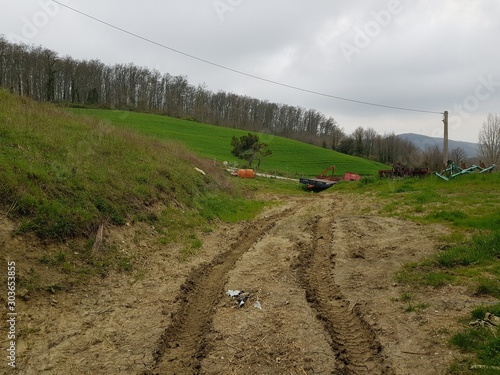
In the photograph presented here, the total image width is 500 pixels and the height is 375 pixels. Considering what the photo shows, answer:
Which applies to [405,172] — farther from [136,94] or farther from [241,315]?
[136,94]

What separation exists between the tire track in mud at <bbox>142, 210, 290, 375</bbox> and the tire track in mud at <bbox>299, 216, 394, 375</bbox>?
1.56m

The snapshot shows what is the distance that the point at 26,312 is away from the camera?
488 cm

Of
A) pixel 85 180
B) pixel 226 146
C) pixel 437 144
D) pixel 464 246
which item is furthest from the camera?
pixel 437 144

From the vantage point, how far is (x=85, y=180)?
8508 mm

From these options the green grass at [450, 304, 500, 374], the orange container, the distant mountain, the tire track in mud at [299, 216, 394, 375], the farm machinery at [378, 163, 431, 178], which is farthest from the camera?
the distant mountain

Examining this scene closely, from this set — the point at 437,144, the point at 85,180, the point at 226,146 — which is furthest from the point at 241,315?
the point at 437,144

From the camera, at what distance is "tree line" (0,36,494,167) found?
202 feet

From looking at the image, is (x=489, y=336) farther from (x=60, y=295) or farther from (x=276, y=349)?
(x=60, y=295)

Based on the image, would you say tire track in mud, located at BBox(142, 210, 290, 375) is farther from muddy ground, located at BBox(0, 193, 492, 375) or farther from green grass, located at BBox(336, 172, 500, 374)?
green grass, located at BBox(336, 172, 500, 374)

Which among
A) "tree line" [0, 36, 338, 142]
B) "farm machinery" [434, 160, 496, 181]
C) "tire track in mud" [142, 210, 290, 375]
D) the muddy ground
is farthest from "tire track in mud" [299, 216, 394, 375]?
"tree line" [0, 36, 338, 142]

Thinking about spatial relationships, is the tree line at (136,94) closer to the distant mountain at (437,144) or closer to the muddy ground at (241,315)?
the distant mountain at (437,144)

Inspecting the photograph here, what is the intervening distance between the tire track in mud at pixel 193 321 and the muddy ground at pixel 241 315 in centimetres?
2

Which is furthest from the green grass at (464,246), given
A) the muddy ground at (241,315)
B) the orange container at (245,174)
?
the orange container at (245,174)

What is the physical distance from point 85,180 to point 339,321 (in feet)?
21.8
